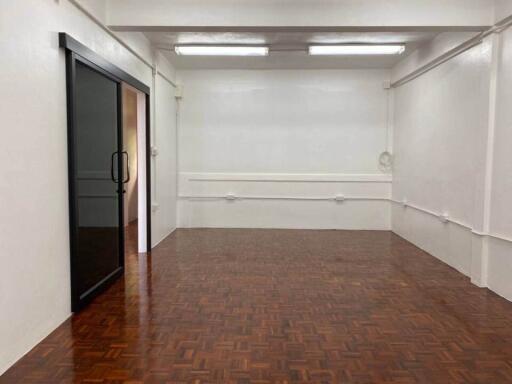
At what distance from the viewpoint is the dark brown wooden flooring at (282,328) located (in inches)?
112

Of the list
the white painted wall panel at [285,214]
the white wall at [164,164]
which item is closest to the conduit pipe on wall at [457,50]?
the white painted wall panel at [285,214]

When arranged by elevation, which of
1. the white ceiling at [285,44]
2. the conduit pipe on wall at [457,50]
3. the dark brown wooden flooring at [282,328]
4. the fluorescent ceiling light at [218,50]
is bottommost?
the dark brown wooden flooring at [282,328]

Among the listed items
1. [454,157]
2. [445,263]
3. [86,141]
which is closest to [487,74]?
[454,157]

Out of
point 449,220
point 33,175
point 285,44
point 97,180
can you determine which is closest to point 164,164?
point 285,44

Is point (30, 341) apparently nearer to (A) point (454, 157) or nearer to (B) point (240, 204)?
(A) point (454, 157)

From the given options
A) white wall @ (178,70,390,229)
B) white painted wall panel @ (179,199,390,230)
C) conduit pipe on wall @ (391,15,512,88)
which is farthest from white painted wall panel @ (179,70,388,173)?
conduit pipe on wall @ (391,15,512,88)

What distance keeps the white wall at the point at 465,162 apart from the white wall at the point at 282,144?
1009 millimetres

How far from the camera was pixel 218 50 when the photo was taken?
6.45m

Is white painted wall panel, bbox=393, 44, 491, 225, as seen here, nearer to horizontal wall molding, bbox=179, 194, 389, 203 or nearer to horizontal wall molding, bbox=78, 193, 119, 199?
horizontal wall molding, bbox=179, 194, 389, 203

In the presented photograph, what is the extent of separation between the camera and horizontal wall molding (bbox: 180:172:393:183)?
8.40m

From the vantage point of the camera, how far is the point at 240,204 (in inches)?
337

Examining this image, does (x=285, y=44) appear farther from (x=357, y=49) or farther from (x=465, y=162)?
(x=465, y=162)

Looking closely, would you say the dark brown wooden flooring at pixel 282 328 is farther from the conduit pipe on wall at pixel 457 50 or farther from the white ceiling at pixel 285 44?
the white ceiling at pixel 285 44

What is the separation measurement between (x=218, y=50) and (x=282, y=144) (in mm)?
2535
